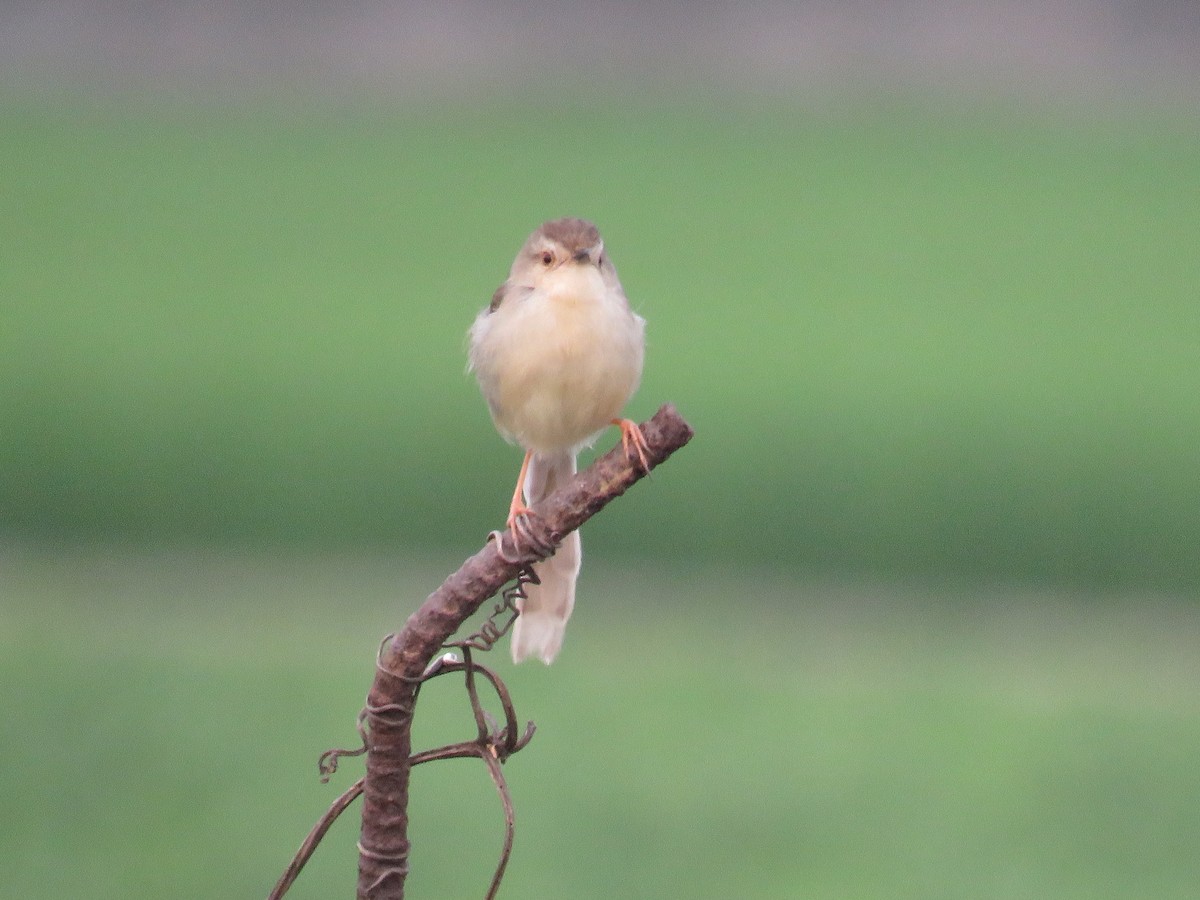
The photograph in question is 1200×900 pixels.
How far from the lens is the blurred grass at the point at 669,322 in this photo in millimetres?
10039

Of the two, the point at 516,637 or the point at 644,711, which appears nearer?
the point at 516,637

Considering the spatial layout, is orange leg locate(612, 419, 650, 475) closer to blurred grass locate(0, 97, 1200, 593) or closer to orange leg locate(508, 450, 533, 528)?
orange leg locate(508, 450, 533, 528)

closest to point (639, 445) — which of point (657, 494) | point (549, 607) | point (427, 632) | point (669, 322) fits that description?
point (427, 632)

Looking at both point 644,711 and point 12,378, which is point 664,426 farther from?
point 12,378

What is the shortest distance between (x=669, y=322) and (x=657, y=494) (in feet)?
7.80

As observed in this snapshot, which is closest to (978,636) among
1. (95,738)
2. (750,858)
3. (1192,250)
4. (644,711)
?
(644,711)

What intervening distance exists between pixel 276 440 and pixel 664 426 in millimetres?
8344

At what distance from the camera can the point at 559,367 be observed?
345 centimetres

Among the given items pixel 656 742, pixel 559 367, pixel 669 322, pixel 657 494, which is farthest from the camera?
pixel 669 322

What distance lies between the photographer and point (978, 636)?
8.89m

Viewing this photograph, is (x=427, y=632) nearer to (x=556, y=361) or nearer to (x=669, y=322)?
(x=556, y=361)

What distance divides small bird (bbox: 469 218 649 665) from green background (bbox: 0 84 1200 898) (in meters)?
3.04

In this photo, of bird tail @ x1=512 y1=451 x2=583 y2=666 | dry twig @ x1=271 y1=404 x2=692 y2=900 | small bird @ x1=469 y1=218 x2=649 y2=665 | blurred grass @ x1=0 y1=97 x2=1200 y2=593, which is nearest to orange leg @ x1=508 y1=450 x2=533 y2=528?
small bird @ x1=469 y1=218 x2=649 y2=665

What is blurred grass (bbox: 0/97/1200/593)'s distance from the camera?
32.9ft
